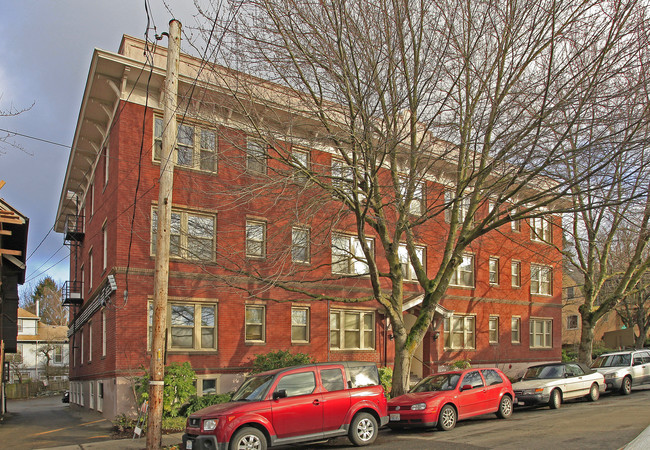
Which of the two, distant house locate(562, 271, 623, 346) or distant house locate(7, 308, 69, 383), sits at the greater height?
distant house locate(562, 271, 623, 346)

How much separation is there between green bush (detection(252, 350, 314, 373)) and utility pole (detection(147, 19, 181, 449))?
304 inches

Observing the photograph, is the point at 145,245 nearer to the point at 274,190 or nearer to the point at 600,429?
the point at 274,190

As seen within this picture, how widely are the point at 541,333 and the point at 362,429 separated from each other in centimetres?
2522

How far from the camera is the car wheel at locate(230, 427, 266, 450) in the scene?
988 cm

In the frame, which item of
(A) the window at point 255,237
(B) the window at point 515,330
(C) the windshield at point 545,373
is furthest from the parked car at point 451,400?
(B) the window at point 515,330

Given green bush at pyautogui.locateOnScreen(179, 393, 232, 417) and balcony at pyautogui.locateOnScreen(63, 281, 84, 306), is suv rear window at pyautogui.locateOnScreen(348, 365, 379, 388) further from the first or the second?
balcony at pyautogui.locateOnScreen(63, 281, 84, 306)

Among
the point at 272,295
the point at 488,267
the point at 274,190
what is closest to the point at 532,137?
the point at 274,190

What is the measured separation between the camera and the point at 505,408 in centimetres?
1488

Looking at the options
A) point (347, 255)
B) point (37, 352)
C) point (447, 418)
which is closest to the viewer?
point (447, 418)

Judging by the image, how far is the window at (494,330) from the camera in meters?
30.0

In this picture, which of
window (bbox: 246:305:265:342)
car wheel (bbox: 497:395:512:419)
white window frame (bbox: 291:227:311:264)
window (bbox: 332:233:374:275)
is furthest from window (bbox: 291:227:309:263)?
car wheel (bbox: 497:395:512:419)

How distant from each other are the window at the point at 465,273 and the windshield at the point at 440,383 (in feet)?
46.3

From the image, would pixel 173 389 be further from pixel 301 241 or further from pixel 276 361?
pixel 301 241

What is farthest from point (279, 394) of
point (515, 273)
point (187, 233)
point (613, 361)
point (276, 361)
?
point (515, 273)
